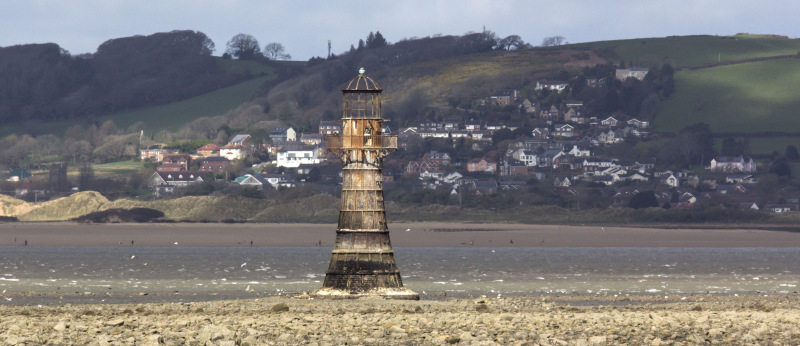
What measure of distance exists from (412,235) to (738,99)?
325ft

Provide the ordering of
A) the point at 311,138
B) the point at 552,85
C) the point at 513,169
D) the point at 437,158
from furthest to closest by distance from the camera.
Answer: the point at 552,85, the point at 311,138, the point at 437,158, the point at 513,169

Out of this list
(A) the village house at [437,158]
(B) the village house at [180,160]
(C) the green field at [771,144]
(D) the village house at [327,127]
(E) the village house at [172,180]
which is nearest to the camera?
(E) the village house at [172,180]

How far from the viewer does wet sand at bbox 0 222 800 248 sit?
280ft

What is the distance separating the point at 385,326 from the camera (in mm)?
23062

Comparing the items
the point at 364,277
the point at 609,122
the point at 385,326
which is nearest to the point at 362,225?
the point at 364,277

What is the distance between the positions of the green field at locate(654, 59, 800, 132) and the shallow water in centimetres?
8866

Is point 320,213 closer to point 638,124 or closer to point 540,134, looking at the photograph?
point 540,134

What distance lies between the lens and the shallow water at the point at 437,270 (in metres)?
42.8

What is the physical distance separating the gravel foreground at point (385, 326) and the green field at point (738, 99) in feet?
467

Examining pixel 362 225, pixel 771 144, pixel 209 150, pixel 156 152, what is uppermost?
pixel 209 150

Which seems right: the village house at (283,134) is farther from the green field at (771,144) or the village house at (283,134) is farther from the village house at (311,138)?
the green field at (771,144)

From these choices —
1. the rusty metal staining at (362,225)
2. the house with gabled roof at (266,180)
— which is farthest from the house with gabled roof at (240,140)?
the rusty metal staining at (362,225)

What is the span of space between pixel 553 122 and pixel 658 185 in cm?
4638

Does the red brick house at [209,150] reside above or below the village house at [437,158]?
above
